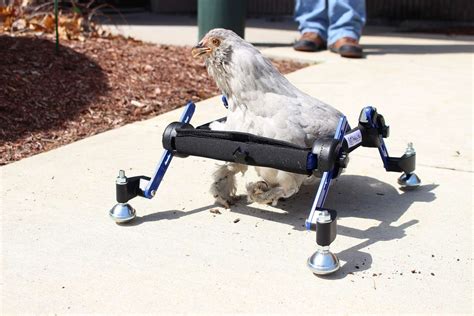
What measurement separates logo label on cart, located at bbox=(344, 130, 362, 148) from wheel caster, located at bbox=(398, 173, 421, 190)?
47 centimetres

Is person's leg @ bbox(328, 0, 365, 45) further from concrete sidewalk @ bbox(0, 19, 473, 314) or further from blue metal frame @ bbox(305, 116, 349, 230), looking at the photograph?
blue metal frame @ bbox(305, 116, 349, 230)

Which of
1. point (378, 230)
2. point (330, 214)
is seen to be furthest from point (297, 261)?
point (378, 230)

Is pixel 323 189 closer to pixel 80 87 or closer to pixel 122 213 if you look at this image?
pixel 122 213

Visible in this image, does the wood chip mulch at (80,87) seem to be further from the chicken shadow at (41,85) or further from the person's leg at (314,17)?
the person's leg at (314,17)

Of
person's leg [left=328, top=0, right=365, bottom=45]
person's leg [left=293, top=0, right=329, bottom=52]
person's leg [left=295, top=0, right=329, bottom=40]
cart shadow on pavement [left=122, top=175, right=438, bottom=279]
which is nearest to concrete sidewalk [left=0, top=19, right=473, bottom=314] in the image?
cart shadow on pavement [left=122, top=175, right=438, bottom=279]

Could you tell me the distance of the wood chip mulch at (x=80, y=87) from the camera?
14.0 feet

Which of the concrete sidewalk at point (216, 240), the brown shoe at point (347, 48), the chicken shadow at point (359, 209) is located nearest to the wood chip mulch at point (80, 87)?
the concrete sidewalk at point (216, 240)

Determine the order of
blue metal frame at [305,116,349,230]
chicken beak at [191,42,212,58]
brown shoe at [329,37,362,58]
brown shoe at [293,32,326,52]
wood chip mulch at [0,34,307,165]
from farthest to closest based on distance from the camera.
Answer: brown shoe at [293,32,326,52] < brown shoe at [329,37,362,58] < wood chip mulch at [0,34,307,165] < chicken beak at [191,42,212,58] < blue metal frame at [305,116,349,230]

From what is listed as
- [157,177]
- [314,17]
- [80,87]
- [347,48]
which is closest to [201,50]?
[157,177]

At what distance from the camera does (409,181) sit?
11.0 feet

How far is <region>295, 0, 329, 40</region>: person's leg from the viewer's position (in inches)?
292

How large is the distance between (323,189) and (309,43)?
15.7 feet

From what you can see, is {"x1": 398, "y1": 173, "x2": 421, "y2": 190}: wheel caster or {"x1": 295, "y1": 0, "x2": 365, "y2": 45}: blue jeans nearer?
{"x1": 398, "y1": 173, "x2": 421, "y2": 190}: wheel caster

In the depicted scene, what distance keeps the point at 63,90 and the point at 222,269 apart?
9.21ft
